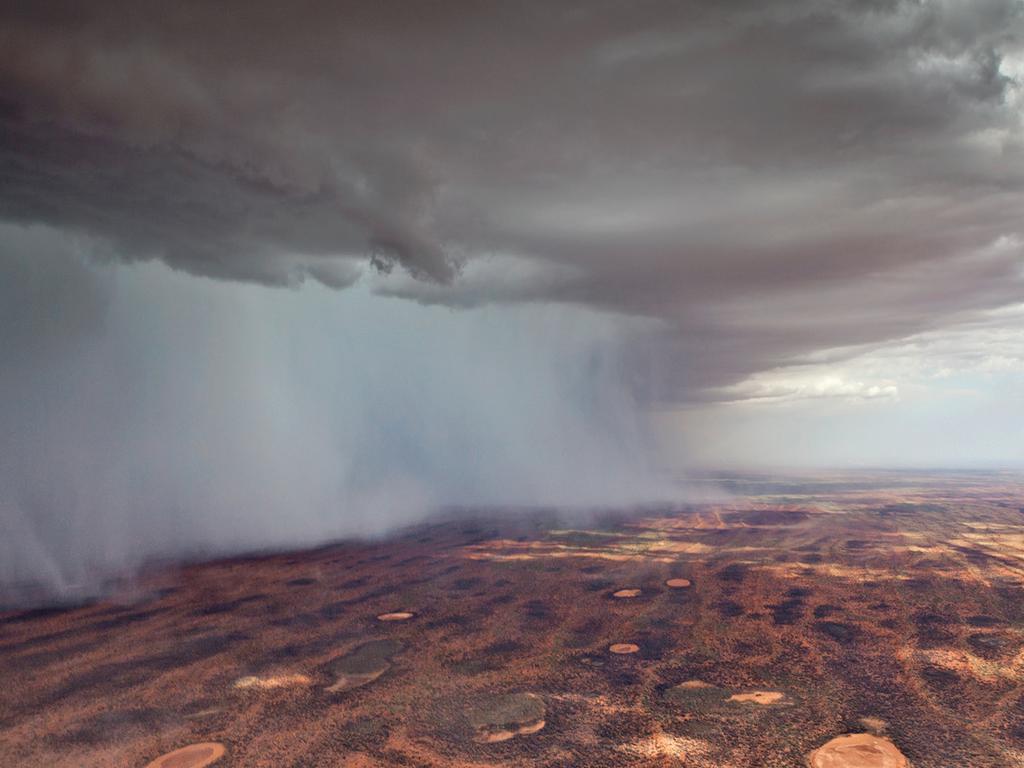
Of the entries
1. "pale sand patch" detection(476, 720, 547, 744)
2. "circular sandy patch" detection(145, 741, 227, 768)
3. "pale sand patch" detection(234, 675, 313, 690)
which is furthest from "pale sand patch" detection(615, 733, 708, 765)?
"pale sand patch" detection(234, 675, 313, 690)

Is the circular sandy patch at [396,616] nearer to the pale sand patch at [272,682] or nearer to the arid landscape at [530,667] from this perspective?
the arid landscape at [530,667]

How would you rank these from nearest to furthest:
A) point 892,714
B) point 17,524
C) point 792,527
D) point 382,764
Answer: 1. point 382,764
2. point 892,714
3. point 17,524
4. point 792,527

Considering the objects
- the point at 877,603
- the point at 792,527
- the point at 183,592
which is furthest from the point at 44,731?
the point at 792,527

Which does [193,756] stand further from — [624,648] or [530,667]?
[624,648]

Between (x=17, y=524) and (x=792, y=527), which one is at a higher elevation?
(x=17, y=524)

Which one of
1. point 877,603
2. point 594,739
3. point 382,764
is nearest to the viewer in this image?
point 382,764

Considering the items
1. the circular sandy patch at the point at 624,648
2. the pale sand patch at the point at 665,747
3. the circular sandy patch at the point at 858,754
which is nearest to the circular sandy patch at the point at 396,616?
the circular sandy patch at the point at 624,648

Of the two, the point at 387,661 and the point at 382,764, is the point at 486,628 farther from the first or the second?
the point at 382,764
